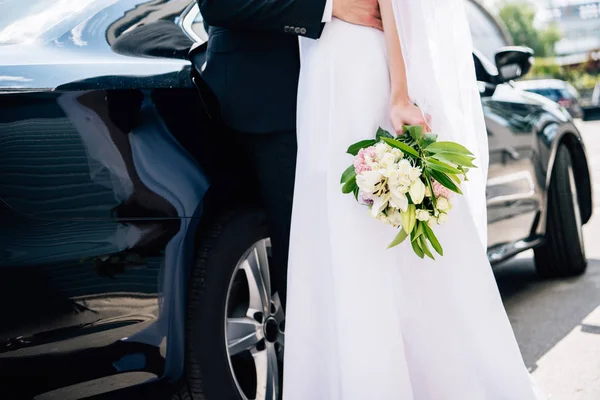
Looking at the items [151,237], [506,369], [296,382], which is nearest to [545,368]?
[506,369]

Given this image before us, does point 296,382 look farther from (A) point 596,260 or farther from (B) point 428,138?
(A) point 596,260

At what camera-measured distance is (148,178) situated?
7.59 ft

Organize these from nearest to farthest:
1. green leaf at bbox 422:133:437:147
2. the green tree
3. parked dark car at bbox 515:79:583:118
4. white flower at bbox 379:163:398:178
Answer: white flower at bbox 379:163:398:178 → green leaf at bbox 422:133:437:147 → parked dark car at bbox 515:79:583:118 → the green tree

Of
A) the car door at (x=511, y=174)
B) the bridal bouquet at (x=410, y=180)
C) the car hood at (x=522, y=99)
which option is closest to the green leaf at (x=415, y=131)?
the bridal bouquet at (x=410, y=180)

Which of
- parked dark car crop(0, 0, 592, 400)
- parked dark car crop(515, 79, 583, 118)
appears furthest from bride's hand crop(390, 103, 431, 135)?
parked dark car crop(515, 79, 583, 118)

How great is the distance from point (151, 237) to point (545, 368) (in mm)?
1846

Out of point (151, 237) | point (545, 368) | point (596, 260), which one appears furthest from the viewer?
point (596, 260)

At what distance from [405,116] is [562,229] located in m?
2.66

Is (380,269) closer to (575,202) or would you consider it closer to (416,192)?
(416,192)

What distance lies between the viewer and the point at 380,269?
223 cm

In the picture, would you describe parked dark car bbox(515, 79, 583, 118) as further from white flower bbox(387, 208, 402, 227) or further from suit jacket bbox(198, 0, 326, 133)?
white flower bbox(387, 208, 402, 227)

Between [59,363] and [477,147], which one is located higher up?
[477,147]

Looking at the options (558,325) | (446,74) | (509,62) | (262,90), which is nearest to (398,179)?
(446,74)

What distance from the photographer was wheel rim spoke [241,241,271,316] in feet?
8.69
